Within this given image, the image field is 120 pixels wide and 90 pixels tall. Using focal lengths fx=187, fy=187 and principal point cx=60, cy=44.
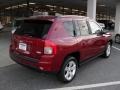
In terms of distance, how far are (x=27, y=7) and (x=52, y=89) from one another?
30.9 metres

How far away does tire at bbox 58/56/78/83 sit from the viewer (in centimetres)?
491

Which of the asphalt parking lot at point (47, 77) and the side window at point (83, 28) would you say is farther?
the side window at point (83, 28)

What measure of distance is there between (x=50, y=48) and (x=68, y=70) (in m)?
1.02

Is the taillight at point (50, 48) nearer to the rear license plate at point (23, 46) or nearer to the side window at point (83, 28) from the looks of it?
the rear license plate at point (23, 46)

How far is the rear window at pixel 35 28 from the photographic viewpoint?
4676 millimetres

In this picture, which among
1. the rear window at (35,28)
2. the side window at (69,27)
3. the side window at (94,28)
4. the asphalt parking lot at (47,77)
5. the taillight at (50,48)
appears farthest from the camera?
the side window at (94,28)

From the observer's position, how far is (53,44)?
448 cm

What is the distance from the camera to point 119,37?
1336cm

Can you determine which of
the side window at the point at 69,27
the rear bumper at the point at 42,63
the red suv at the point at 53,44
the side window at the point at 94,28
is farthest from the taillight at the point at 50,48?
the side window at the point at 94,28

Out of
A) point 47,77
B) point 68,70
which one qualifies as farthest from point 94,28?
point 47,77

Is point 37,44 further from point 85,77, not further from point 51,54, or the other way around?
point 85,77

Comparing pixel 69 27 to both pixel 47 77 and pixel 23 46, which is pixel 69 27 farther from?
pixel 47 77

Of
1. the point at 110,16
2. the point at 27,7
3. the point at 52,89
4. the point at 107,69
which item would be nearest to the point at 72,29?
the point at 52,89

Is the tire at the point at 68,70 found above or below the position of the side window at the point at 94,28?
below
